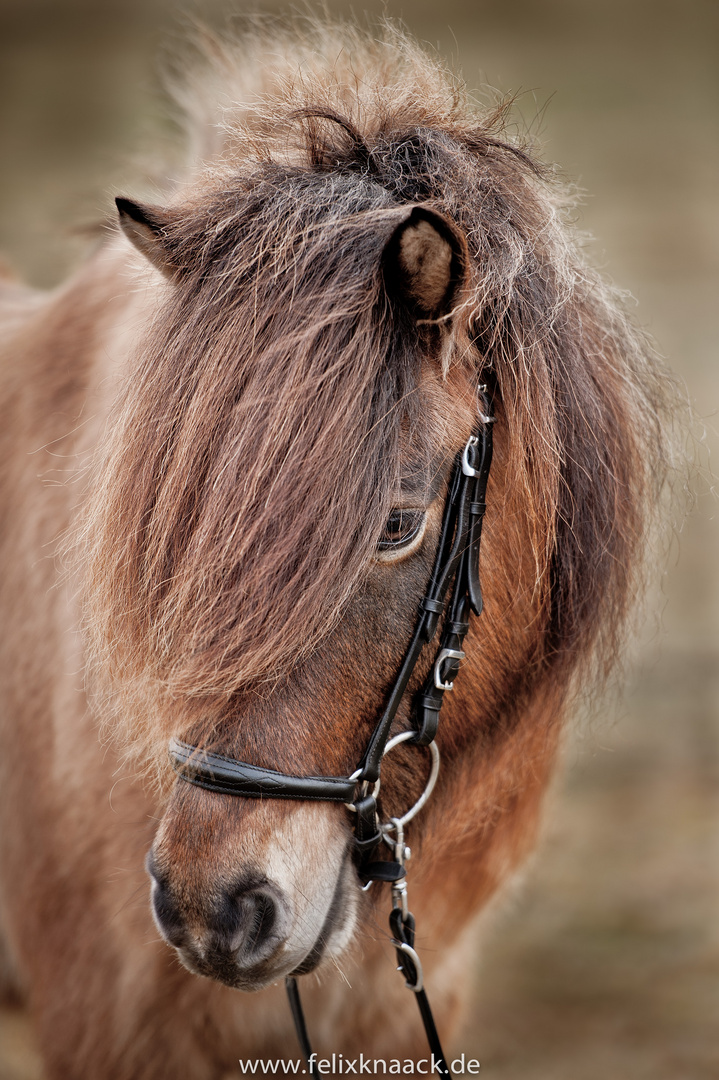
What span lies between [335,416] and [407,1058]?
4.47 ft

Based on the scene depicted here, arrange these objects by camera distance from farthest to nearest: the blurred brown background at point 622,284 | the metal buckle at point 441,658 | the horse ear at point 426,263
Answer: the blurred brown background at point 622,284 → the metal buckle at point 441,658 → the horse ear at point 426,263

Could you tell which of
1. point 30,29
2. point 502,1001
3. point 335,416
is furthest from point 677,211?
point 335,416

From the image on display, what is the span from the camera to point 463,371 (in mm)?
894

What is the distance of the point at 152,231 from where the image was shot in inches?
36.3

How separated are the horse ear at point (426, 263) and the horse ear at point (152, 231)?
0.92 ft

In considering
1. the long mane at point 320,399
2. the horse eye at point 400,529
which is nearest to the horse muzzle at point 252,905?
the long mane at point 320,399

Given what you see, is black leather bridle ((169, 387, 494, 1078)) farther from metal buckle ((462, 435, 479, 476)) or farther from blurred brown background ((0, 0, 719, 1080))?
blurred brown background ((0, 0, 719, 1080))

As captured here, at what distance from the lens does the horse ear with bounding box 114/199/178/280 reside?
2.97ft

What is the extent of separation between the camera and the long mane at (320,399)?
795 millimetres

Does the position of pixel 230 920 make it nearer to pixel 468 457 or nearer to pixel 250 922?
pixel 250 922

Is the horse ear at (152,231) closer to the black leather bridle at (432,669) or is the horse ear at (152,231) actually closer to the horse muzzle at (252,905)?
the black leather bridle at (432,669)

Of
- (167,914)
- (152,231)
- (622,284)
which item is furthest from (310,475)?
(622,284)

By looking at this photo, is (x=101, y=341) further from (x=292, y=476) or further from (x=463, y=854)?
(x=463, y=854)

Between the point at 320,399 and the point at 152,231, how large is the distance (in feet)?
1.07
